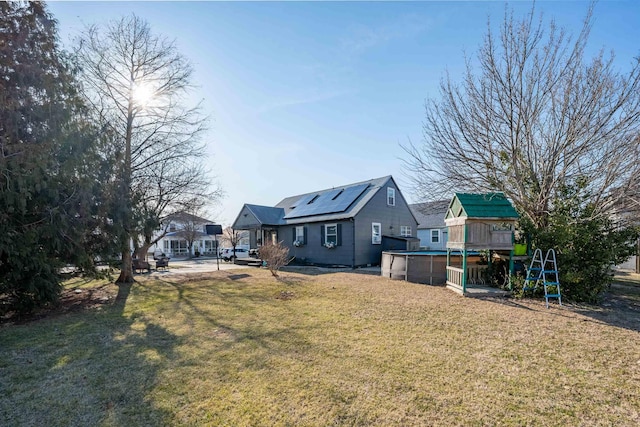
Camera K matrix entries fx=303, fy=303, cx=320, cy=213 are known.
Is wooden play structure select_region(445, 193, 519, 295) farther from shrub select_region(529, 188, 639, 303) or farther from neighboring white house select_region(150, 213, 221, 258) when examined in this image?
neighboring white house select_region(150, 213, 221, 258)

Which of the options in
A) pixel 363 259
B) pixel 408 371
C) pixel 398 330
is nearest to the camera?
pixel 408 371

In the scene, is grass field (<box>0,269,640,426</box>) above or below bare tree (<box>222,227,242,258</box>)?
below

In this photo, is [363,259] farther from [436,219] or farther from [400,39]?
[436,219]

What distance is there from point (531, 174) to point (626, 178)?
6.92ft

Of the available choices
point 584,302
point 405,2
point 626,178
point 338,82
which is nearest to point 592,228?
point 626,178

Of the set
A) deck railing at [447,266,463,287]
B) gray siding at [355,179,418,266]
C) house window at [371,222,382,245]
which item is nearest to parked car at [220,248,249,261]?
gray siding at [355,179,418,266]

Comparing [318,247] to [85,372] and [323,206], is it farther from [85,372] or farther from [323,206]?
[85,372]

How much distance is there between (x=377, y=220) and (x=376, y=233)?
78 cm

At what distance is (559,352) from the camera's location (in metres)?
4.54

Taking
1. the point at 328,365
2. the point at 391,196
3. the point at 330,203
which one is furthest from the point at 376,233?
the point at 328,365

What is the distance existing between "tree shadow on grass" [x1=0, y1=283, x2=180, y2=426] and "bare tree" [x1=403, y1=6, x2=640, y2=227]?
30.7ft

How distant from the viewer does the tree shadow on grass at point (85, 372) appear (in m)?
3.05

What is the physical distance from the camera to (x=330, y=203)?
63.8ft

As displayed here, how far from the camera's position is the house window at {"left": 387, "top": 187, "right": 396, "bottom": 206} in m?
19.1
